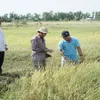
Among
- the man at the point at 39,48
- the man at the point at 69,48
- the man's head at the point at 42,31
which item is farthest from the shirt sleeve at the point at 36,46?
the man at the point at 69,48

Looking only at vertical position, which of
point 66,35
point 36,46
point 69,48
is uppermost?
point 66,35

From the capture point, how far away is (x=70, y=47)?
8.28m

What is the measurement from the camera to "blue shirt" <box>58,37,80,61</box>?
8.28m

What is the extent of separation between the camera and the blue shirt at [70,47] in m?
8.28

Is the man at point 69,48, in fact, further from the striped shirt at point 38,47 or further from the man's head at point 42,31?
the man's head at point 42,31

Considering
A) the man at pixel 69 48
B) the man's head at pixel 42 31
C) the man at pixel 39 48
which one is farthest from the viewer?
the man at pixel 69 48

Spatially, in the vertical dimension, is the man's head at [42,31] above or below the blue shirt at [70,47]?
above

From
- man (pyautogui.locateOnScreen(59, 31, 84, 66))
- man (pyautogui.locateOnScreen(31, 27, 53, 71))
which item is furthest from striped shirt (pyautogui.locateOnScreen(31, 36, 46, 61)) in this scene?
man (pyautogui.locateOnScreen(59, 31, 84, 66))

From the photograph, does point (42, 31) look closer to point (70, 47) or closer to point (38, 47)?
point (38, 47)

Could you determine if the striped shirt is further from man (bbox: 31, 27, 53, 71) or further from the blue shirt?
the blue shirt

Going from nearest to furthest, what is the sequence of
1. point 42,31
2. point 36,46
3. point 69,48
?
1. point 42,31
2. point 36,46
3. point 69,48

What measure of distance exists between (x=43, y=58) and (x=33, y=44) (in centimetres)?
44

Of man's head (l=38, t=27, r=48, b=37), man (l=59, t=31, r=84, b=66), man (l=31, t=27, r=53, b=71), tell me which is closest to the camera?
man's head (l=38, t=27, r=48, b=37)

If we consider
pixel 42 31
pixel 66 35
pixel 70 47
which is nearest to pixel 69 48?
pixel 70 47
